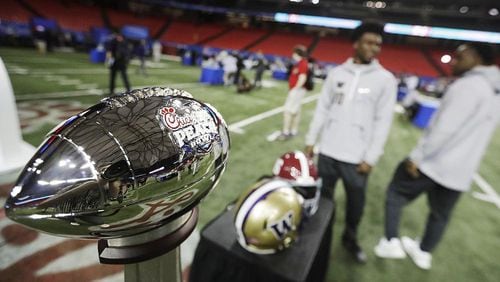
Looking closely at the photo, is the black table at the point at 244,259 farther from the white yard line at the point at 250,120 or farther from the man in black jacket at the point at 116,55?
the man in black jacket at the point at 116,55

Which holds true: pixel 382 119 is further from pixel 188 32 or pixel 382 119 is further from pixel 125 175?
pixel 188 32

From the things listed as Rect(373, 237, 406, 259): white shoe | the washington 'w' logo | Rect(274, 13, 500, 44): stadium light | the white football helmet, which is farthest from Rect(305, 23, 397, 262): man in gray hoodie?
Rect(274, 13, 500, 44): stadium light

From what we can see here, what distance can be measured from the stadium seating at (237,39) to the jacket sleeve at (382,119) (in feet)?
89.2

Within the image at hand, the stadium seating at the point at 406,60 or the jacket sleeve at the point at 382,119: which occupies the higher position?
the stadium seating at the point at 406,60

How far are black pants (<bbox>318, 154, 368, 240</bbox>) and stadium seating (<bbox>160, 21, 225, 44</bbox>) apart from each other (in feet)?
92.1

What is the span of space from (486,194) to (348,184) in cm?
339

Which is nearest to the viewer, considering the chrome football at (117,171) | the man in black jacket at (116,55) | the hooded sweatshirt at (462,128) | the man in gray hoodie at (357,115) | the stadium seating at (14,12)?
the chrome football at (117,171)

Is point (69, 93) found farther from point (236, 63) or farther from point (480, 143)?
point (480, 143)

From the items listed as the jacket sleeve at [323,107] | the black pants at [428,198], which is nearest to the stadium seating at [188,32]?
the jacket sleeve at [323,107]

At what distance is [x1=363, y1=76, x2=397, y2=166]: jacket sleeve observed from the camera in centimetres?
194

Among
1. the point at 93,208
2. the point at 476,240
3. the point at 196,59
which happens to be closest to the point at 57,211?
the point at 93,208

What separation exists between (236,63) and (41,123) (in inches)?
278

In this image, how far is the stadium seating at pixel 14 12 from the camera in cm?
1818

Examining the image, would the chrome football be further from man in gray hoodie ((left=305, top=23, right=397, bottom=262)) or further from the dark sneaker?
the dark sneaker
